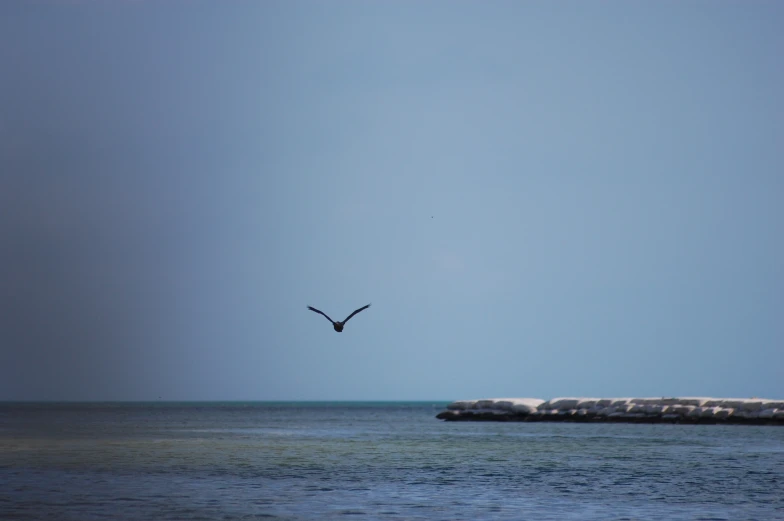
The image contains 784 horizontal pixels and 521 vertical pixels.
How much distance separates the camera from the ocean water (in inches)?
1131

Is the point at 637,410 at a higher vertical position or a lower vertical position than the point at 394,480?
higher

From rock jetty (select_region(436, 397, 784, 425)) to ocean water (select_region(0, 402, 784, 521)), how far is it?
85.4ft

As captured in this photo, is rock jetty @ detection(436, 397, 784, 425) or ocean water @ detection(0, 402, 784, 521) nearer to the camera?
ocean water @ detection(0, 402, 784, 521)

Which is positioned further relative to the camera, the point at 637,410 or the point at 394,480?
the point at 637,410

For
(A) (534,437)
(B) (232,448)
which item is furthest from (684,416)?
(B) (232,448)

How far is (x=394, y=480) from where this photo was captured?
38.3 meters

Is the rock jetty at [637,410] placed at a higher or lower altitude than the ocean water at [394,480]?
higher

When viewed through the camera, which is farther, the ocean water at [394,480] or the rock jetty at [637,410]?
the rock jetty at [637,410]

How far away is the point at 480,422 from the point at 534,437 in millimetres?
38971

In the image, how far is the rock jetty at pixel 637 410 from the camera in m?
90.4

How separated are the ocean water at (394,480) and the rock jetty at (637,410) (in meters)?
26.0

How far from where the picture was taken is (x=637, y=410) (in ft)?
320

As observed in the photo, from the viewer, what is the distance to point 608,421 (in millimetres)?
97125

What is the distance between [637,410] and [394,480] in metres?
64.3
